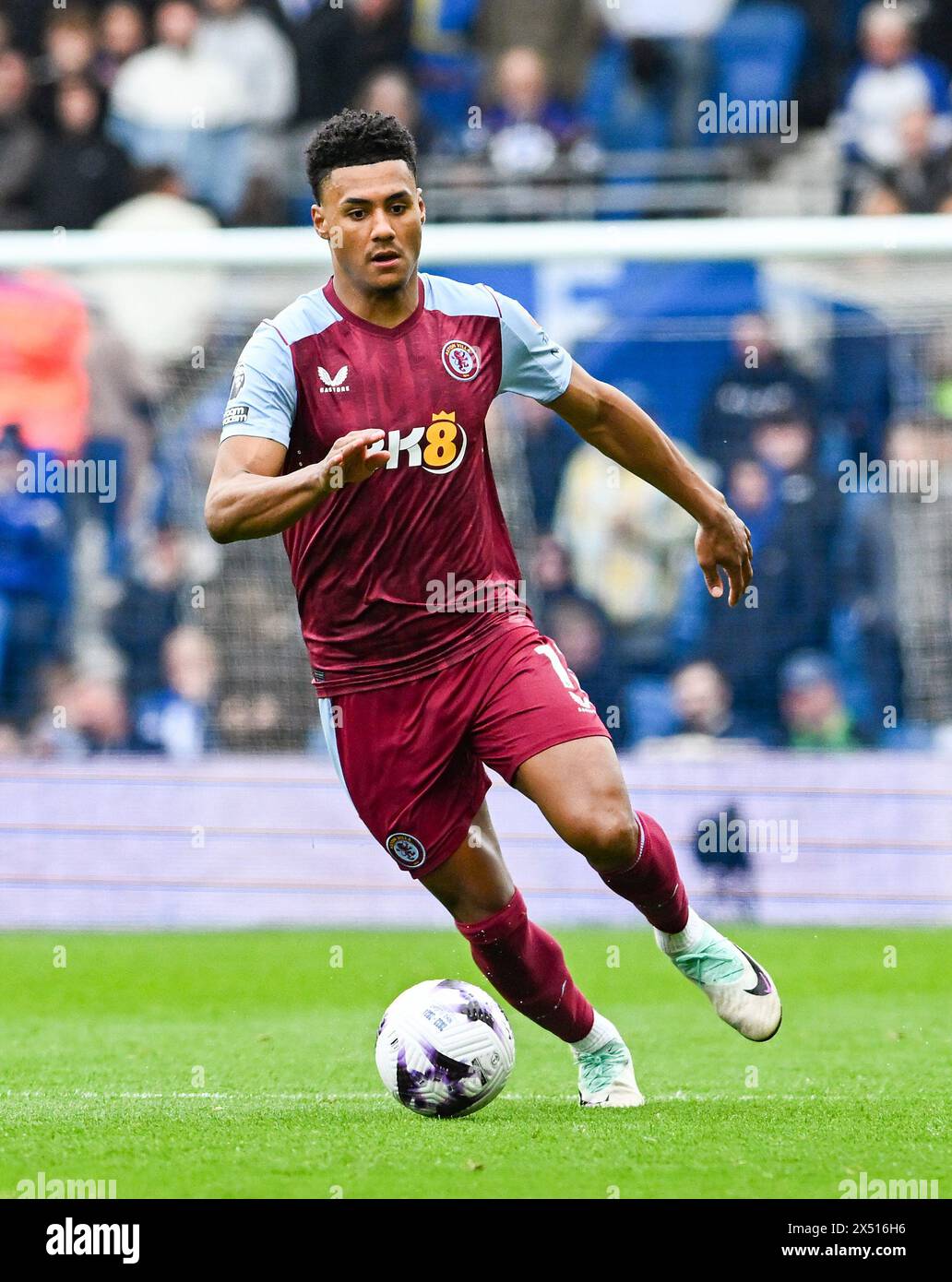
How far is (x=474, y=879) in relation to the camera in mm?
5789

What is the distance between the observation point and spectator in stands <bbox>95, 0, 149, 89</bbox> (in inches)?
602

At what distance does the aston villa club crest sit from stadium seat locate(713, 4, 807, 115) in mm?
10531

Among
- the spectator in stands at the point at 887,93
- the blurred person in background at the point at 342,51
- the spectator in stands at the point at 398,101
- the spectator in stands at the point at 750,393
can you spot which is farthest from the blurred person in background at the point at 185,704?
Result: the spectator in stands at the point at 887,93

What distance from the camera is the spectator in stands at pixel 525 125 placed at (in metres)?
14.5

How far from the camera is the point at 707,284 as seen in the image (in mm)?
12602

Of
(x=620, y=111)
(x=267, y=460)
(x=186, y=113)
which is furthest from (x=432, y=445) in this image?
(x=620, y=111)

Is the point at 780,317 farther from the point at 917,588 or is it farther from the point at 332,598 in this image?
the point at 332,598

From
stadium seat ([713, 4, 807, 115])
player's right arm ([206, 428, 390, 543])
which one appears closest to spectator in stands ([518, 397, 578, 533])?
stadium seat ([713, 4, 807, 115])

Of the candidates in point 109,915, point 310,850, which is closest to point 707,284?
point 310,850

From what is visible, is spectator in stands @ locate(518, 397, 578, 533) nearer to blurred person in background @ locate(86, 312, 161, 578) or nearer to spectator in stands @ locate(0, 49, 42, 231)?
blurred person in background @ locate(86, 312, 161, 578)

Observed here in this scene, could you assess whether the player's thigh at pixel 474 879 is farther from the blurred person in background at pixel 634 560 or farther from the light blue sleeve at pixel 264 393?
the blurred person in background at pixel 634 560

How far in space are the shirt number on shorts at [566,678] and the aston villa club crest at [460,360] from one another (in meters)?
0.84

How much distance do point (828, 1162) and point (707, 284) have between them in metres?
8.59

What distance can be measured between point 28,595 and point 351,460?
8354 millimetres
